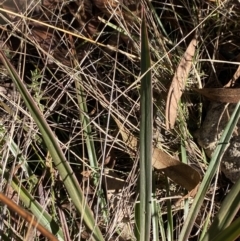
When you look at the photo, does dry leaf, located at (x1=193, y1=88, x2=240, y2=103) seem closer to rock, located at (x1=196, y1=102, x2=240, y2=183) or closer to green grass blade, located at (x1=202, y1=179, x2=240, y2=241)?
rock, located at (x1=196, y1=102, x2=240, y2=183)

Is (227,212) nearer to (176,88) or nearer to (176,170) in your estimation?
(176,170)

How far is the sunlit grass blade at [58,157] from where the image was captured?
1030mm

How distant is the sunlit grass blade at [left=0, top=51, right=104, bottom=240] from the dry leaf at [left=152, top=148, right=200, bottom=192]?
26 cm

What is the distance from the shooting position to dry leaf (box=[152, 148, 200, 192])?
49.8 inches

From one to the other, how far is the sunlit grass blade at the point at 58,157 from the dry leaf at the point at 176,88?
38 centimetres

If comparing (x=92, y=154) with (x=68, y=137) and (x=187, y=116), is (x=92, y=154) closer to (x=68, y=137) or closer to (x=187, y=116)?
(x=68, y=137)

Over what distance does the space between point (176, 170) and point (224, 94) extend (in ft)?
0.86

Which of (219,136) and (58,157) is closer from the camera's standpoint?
(58,157)

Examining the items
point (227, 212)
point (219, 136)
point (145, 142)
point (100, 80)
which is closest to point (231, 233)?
point (227, 212)

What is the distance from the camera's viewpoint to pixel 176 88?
4.57 ft

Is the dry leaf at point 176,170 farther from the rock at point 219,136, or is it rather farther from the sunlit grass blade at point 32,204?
the sunlit grass blade at point 32,204

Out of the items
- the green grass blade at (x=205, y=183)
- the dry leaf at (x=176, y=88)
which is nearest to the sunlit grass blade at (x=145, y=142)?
the green grass blade at (x=205, y=183)

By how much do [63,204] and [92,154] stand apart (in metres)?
0.16

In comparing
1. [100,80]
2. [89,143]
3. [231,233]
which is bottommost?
[231,233]
